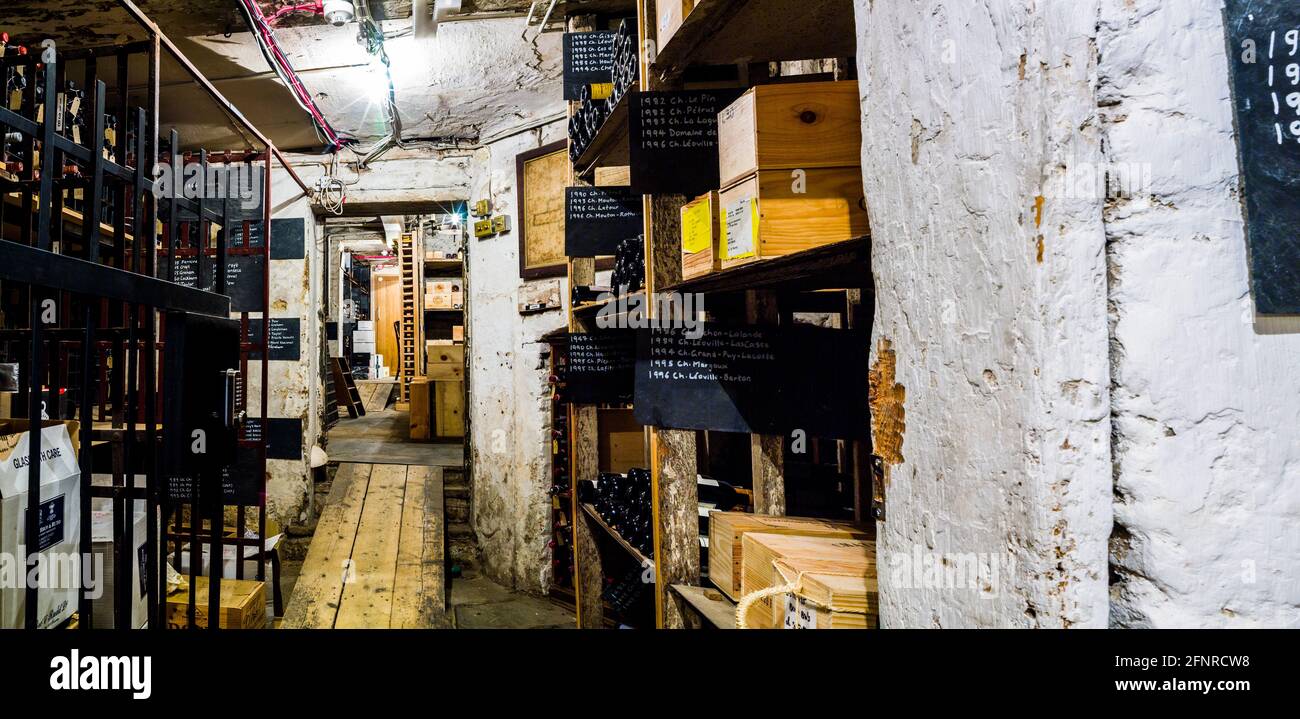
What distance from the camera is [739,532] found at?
5.25 ft

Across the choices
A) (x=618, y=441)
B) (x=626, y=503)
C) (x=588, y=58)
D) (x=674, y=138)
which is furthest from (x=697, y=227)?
(x=618, y=441)

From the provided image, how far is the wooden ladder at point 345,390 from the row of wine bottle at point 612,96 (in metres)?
8.25

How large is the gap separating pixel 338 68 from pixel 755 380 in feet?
13.0

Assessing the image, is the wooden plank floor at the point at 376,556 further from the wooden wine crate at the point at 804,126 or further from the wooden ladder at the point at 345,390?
the wooden ladder at the point at 345,390

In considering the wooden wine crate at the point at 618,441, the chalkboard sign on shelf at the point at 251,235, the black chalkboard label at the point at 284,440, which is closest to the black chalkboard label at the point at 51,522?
the wooden wine crate at the point at 618,441

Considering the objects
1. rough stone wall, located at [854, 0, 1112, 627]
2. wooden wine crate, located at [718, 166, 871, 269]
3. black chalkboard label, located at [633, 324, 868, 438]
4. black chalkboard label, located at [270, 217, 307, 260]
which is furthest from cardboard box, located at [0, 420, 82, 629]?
black chalkboard label, located at [270, 217, 307, 260]

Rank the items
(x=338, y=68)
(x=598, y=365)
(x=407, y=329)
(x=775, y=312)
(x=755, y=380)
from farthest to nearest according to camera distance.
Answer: (x=407, y=329) → (x=338, y=68) → (x=598, y=365) → (x=775, y=312) → (x=755, y=380)

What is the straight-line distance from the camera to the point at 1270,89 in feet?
2.23

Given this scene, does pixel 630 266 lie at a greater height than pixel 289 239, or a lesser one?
lesser

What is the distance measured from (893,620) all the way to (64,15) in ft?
16.9

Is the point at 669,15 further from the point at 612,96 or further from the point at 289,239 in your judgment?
the point at 289,239

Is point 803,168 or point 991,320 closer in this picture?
point 991,320

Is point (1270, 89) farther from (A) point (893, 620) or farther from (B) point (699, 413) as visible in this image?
(B) point (699, 413)

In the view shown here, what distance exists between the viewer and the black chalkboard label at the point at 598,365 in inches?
110
